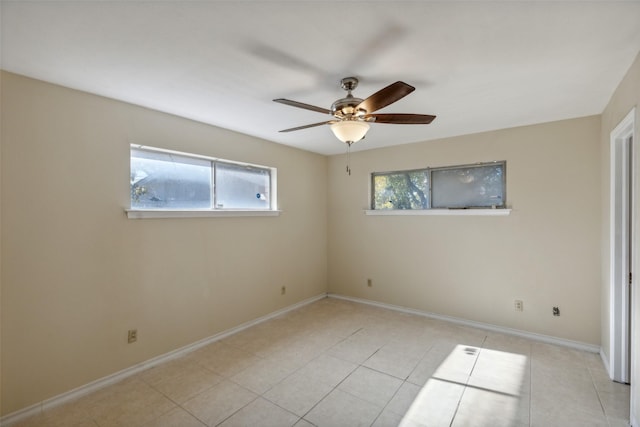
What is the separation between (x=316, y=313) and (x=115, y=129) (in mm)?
3158

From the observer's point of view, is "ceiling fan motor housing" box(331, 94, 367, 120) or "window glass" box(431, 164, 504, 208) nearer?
"ceiling fan motor housing" box(331, 94, 367, 120)

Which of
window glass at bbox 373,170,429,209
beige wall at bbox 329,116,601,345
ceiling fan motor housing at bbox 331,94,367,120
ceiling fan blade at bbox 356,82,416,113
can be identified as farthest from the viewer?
window glass at bbox 373,170,429,209

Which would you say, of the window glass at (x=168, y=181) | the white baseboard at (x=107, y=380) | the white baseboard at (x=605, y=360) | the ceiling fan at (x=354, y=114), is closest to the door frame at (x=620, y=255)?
the white baseboard at (x=605, y=360)

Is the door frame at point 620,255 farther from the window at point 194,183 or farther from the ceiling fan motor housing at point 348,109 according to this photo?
the window at point 194,183

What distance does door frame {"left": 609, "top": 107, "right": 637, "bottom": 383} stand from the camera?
2.38 meters

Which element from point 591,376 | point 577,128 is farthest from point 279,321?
point 577,128

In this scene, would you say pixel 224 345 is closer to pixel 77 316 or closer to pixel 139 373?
pixel 139 373

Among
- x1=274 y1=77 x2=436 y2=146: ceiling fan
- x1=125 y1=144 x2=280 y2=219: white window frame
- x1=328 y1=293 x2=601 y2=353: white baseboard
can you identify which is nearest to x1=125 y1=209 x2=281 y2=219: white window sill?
x1=125 y1=144 x2=280 y2=219: white window frame

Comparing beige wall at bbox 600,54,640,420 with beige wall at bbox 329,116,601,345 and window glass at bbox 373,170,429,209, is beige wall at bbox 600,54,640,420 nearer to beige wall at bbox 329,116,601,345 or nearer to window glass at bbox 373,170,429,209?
beige wall at bbox 329,116,601,345

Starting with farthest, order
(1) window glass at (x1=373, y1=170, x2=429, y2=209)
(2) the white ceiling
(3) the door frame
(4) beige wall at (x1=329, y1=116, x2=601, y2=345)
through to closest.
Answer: (1) window glass at (x1=373, y1=170, x2=429, y2=209), (4) beige wall at (x1=329, y1=116, x2=601, y2=345), (3) the door frame, (2) the white ceiling

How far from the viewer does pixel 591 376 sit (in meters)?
2.54

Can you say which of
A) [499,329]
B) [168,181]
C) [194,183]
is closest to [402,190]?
[499,329]

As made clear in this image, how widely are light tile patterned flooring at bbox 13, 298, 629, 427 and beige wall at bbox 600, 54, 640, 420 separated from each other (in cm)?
40

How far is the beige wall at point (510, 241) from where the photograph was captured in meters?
3.05
